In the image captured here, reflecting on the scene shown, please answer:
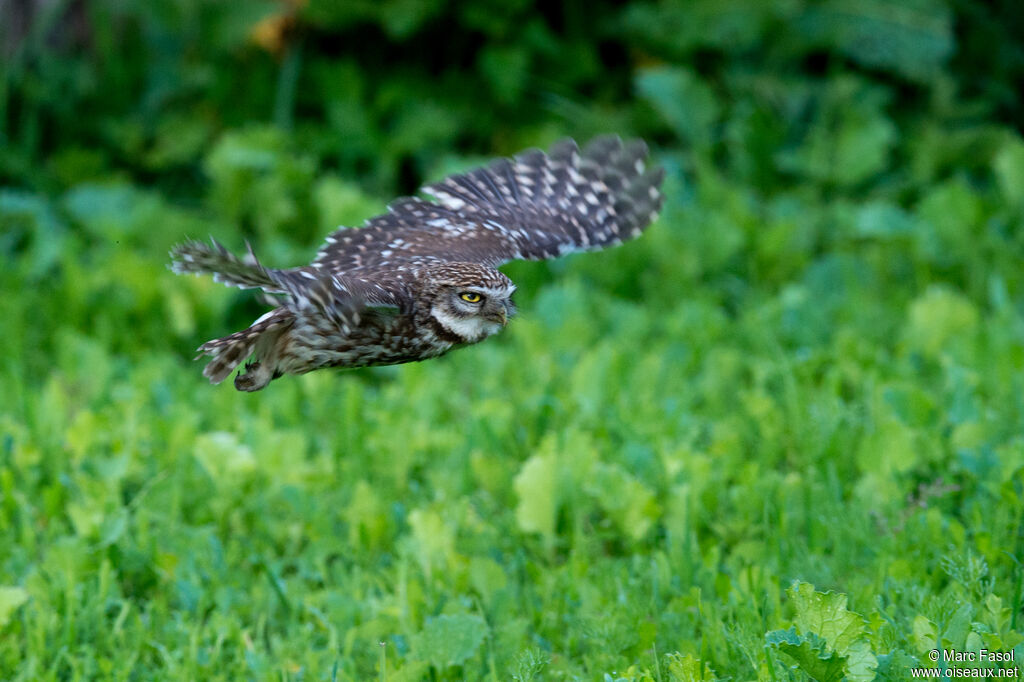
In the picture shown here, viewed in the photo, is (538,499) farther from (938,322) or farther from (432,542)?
(938,322)

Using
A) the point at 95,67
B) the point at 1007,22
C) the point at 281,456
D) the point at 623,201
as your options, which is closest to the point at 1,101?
the point at 95,67

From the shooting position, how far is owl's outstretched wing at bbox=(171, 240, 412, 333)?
9.33 ft

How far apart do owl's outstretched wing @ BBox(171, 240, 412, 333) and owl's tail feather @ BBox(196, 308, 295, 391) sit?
15cm

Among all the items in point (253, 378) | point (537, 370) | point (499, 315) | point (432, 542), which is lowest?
point (537, 370)

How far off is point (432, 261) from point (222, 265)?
0.99 metres

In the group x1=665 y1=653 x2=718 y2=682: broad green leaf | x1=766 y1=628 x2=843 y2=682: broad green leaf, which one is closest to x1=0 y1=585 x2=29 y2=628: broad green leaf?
x1=665 y1=653 x2=718 y2=682: broad green leaf

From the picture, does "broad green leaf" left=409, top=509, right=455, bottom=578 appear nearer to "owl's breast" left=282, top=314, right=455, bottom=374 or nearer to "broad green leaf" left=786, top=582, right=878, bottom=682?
"owl's breast" left=282, top=314, right=455, bottom=374

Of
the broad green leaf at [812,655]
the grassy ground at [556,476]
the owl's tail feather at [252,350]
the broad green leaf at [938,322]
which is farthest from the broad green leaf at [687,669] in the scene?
the broad green leaf at [938,322]

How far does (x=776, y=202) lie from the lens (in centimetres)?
738

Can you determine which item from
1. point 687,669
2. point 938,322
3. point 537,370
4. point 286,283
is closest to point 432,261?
point 286,283

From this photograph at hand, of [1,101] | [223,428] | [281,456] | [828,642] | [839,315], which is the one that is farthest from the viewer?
[1,101]

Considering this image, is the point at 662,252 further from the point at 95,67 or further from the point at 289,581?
the point at 95,67

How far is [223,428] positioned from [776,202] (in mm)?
3774

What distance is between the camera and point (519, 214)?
15.0 ft
